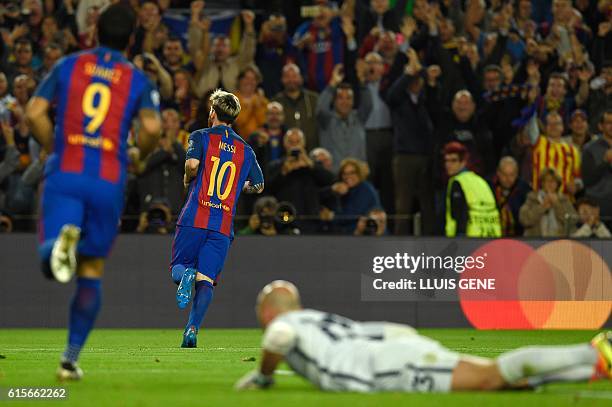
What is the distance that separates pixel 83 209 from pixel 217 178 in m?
4.75

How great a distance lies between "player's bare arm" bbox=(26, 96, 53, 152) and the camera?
8.72 metres

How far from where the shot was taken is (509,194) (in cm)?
1941

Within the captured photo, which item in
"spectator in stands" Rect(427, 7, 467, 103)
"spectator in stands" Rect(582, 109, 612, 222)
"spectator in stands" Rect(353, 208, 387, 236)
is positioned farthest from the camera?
"spectator in stands" Rect(427, 7, 467, 103)

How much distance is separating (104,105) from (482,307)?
11132 millimetres

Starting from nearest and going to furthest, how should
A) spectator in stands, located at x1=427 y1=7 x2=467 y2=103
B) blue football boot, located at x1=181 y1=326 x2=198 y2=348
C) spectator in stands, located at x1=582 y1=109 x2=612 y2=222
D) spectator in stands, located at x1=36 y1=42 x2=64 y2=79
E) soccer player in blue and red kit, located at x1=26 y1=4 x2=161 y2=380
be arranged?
1. soccer player in blue and red kit, located at x1=26 y1=4 x2=161 y2=380
2. blue football boot, located at x1=181 y1=326 x2=198 y2=348
3. spectator in stands, located at x1=36 y1=42 x2=64 y2=79
4. spectator in stands, located at x1=582 y1=109 x2=612 y2=222
5. spectator in stands, located at x1=427 y1=7 x2=467 y2=103

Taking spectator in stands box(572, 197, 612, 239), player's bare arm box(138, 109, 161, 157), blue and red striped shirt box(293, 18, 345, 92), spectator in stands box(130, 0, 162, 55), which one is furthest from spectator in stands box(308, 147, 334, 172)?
player's bare arm box(138, 109, 161, 157)

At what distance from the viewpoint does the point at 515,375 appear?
297 inches

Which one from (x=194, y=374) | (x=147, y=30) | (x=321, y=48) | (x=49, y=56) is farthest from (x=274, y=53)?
(x=194, y=374)

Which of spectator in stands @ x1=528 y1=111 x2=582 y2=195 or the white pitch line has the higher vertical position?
spectator in stands @ x1=528 y1=111 x2=582 y2=195

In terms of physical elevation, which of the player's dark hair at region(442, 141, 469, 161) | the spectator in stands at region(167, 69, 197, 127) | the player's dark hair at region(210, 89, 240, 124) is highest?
the spectator in stands at region(167, 69, 197, 127)

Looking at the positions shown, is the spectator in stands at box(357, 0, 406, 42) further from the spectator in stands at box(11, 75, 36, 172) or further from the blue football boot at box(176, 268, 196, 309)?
the blue football boot at box(176, 268, 196, 309)

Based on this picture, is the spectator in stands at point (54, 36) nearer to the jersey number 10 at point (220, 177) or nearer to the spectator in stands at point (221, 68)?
the spectator in stands at point (221, 68)

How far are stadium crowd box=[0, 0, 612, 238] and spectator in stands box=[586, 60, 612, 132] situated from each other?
3 cm

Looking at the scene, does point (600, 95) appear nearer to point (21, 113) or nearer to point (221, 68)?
point (221, 68)
